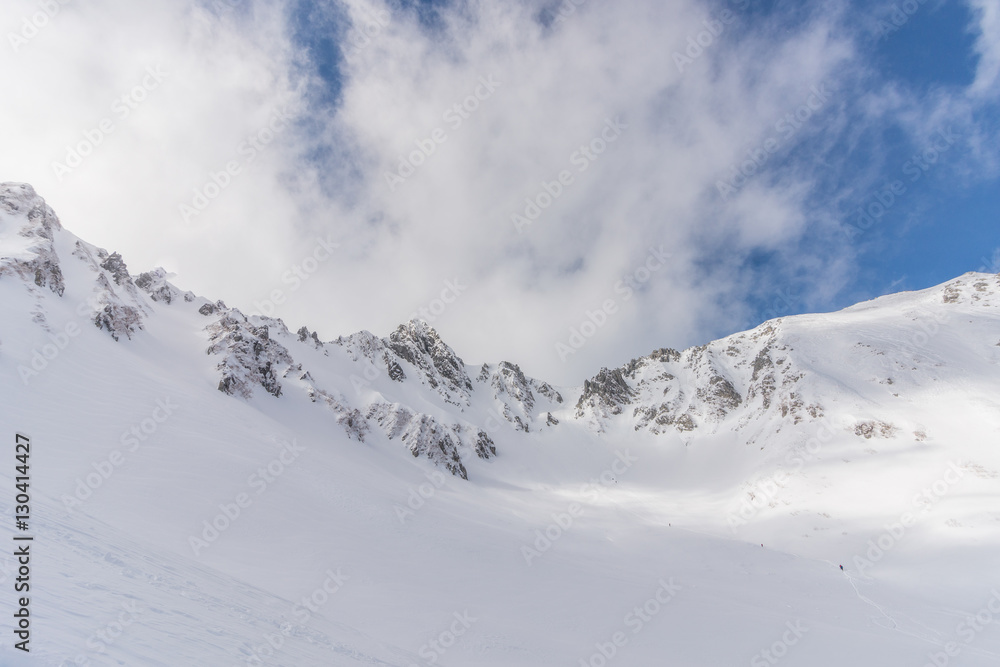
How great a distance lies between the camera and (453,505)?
121ft

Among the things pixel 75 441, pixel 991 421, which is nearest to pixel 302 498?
pixel 75 441

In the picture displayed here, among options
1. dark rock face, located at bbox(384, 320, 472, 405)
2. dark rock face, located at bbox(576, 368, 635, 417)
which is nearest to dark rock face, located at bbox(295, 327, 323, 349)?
dark rock face, located at bbox(384, 320, 472, 405)

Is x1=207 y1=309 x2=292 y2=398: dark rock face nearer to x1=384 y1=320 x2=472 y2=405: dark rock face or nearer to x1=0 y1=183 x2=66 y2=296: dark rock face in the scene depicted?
x1=0 y1=183 x2=66 y2=296: dark rock face

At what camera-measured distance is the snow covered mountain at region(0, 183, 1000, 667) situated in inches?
426

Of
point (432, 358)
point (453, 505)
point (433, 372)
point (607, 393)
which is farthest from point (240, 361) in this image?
point (607, 393)

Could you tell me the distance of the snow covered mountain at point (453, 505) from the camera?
426 inches

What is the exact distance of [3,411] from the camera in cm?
1742

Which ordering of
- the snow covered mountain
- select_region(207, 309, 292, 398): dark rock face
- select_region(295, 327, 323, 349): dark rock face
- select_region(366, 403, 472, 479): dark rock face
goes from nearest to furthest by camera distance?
→ the snow covered mountain → select_region(207, 309, 292, 398): dark rock face → select_region(366, 403, 472, 479): dark rock face → select_region(295, 327, 323, 349): dark rock face

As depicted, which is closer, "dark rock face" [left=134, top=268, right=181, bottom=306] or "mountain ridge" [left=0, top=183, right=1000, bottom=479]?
"mountain ridge" [left=0, top=183, right=1000, bottom=479]

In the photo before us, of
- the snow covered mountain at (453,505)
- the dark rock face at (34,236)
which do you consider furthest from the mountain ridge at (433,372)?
the snow covered mountain at (453,505)

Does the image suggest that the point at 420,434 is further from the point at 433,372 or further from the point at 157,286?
the point at 157,286

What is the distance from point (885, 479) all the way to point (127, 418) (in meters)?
74.8

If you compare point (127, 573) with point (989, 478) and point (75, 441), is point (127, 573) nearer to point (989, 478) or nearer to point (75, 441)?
point (75, 441)

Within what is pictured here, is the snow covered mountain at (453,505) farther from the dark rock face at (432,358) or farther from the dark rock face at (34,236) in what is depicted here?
the dark rock face at (432,358)
